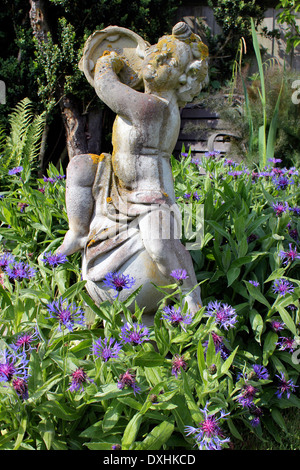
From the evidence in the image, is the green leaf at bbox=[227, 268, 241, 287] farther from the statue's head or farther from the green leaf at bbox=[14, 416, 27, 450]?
the green leaf at bbox=[14, 416, 27, 450]

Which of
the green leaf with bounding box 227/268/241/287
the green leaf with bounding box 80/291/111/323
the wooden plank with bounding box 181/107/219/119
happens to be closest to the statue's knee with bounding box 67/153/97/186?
the green leaf with bounding box 80/291/111/323

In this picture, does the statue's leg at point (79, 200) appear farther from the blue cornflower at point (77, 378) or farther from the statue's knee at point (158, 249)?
the blue cornflower at point (77, 378)

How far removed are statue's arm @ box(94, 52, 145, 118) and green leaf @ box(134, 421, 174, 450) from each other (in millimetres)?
1325

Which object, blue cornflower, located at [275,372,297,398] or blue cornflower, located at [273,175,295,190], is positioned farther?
blue cornflower, located at [273,175,295,190]

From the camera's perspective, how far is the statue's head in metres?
1.97

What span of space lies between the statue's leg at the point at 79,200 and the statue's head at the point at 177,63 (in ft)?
1.65

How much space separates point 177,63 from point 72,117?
3927 millimetres

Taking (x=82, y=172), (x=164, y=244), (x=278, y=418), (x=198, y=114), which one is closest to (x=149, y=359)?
(x=164, y=244)

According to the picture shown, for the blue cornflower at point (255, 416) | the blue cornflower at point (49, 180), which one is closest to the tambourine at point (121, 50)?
the blue cornflower at point (49, 180)

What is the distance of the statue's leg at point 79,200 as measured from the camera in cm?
209

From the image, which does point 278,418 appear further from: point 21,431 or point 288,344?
point 21,431

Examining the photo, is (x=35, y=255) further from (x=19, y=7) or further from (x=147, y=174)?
(x=19, y=7)
